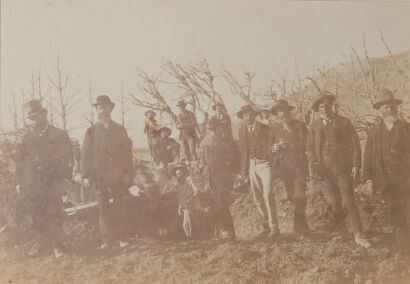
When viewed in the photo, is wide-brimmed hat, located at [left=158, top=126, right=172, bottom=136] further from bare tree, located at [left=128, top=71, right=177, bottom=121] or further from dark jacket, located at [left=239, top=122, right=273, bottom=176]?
dark jacket, located at [left=239, top=122, right=273, bottom=176]

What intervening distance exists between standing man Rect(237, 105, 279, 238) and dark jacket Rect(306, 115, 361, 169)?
48cm

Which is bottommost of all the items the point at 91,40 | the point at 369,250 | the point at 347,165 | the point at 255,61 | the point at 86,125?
the point at 369,250

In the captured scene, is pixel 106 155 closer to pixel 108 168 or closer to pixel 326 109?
pixel 108 168

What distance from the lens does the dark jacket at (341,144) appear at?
4793 millimetres

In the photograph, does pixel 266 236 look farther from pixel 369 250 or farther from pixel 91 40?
pixel 91 40

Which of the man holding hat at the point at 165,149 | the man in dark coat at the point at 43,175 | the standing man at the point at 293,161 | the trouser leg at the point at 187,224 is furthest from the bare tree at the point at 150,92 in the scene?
the standing man at the point at 293,161

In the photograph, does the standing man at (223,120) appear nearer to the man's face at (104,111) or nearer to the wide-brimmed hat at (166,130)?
the wide-brimmed hat at (166,130)

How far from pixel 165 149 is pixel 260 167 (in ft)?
3.50

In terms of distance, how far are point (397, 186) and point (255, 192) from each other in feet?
5.45

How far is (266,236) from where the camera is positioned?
4.65 metres

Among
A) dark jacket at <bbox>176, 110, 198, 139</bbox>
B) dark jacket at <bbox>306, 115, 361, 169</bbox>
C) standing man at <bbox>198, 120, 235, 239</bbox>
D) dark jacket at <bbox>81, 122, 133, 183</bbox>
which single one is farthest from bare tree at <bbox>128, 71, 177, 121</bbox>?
dark jacket at <bbox>306, 115, 361, 169</bbox>

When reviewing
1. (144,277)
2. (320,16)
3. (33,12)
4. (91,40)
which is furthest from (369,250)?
(33,12)

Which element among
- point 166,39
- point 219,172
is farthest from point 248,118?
point 166,39

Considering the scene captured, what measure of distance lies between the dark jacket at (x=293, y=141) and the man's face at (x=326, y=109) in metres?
0.27
